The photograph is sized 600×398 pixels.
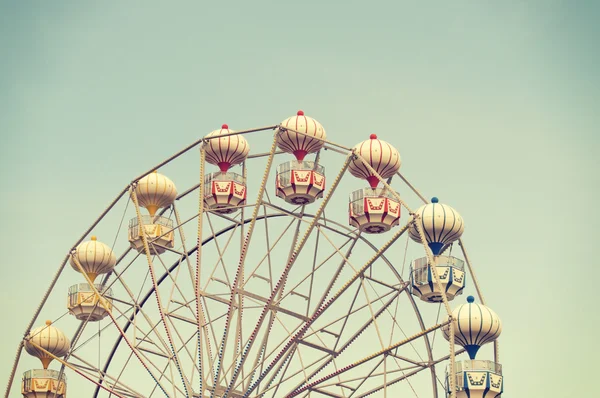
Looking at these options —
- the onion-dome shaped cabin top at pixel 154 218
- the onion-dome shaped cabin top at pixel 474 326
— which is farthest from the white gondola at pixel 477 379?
the onion-dome shaped cabin top at pixel 154 218

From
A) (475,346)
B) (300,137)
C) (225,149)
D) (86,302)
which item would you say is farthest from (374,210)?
(86,302)

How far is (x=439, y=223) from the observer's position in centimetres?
4556

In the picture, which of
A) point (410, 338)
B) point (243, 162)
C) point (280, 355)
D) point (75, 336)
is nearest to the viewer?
point (410, 338)

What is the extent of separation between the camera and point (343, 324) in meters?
46.8

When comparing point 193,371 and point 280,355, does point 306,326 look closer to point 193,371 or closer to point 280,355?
point 280,355

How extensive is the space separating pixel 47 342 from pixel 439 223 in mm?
16915

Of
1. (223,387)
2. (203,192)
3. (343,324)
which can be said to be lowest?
(223,387)

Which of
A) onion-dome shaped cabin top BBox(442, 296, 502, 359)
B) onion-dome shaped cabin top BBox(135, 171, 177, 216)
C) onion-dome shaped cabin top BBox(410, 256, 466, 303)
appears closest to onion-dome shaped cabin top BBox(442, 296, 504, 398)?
onion-dome shaped cabin top BBox(442, 296, 502, 359)

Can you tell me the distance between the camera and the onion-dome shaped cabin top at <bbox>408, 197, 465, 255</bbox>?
45.6 metres

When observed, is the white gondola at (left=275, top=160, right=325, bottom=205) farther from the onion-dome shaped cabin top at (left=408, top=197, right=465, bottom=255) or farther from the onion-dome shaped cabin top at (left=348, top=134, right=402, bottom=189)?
the onion-dome shaped cabin top at (left=408, top=197, right=465, bottom=255)

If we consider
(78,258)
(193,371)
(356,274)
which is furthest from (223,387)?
(78,258)

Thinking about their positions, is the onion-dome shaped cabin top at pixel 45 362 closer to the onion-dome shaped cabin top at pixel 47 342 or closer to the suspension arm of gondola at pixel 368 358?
the onion-dome shaped cabin top at pixel 47 342

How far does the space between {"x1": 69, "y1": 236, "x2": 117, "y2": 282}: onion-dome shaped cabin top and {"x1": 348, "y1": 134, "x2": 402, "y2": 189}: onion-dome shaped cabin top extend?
1145 cm

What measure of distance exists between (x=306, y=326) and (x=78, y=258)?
38.2 feet
